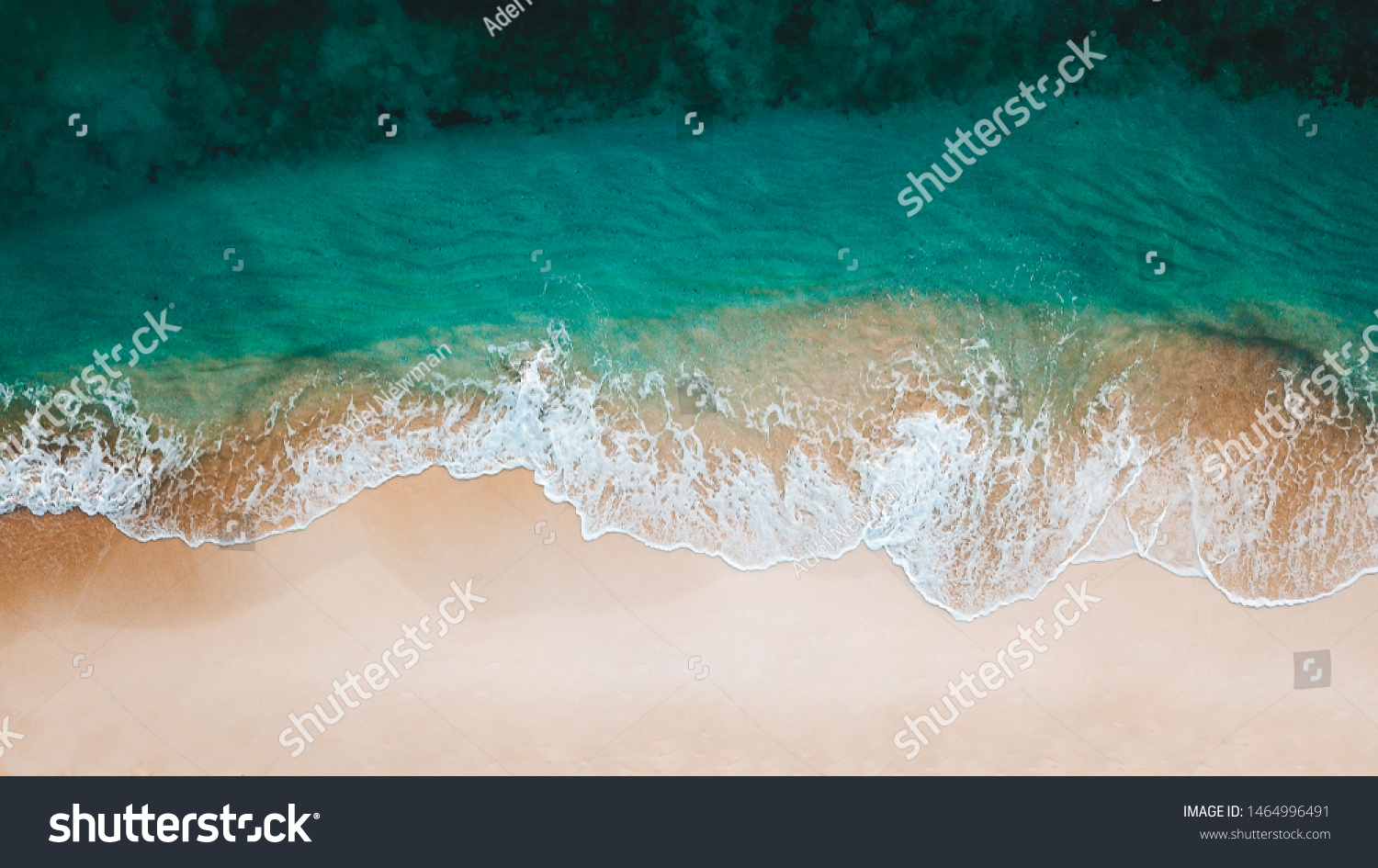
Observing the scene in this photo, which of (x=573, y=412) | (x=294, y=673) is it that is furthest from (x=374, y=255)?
(x=294, y=673)

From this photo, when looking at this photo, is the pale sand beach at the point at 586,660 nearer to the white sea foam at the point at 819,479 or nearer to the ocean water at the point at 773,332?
the white sea foam at the point at 819,479

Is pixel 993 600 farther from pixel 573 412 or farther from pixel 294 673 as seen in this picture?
pixel 294 673

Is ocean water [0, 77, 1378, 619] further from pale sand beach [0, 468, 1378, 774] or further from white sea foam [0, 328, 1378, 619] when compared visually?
pale sand beach [0, 468, 1378, 774]

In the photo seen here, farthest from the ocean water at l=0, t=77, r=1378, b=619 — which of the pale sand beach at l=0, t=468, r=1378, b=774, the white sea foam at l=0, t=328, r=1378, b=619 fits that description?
the pale sand beach at l=0, t=468, r=1378, b=774

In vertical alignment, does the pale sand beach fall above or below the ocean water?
below

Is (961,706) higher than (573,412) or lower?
lower

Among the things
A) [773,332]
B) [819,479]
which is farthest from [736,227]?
[819,479]
